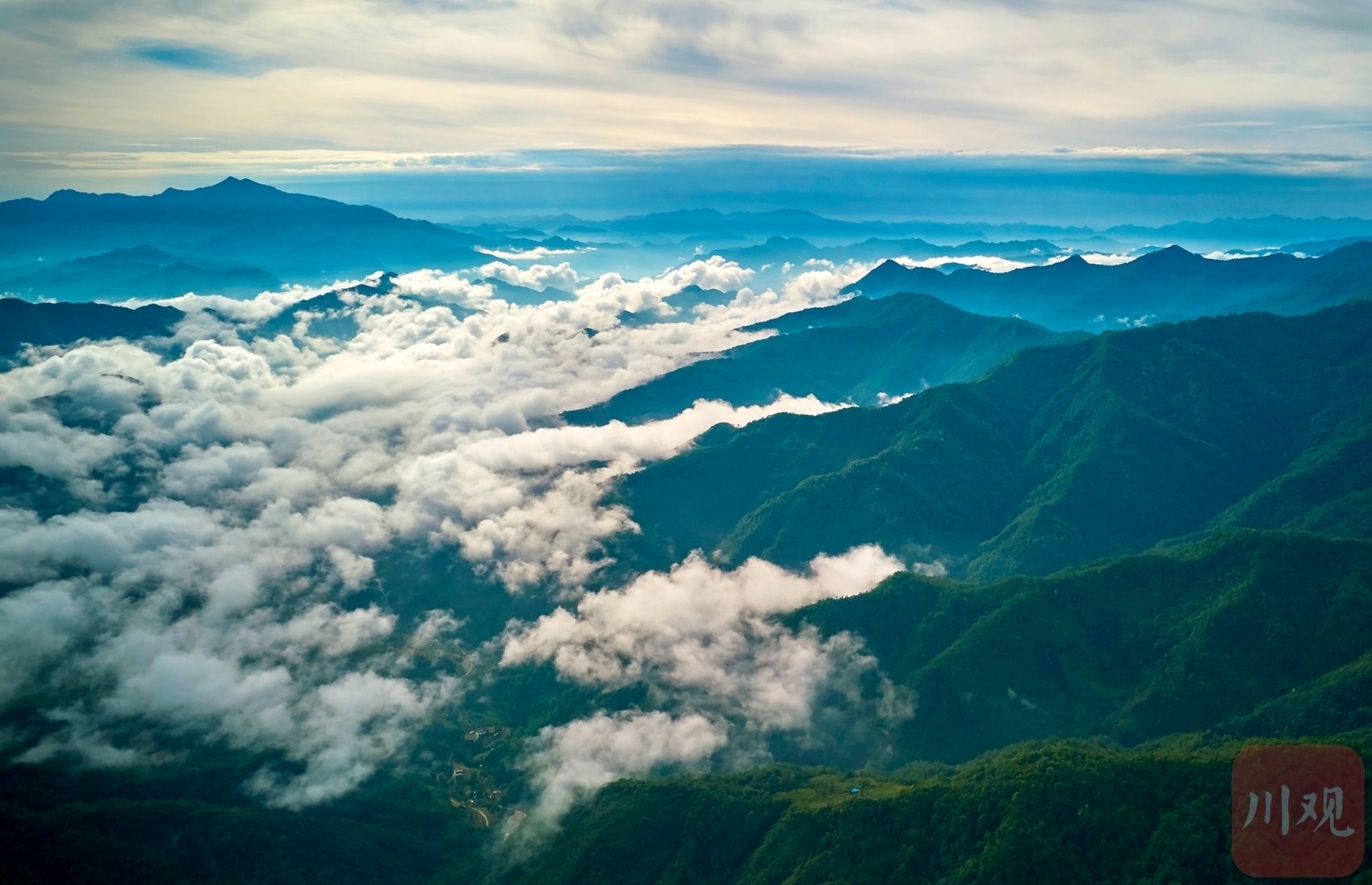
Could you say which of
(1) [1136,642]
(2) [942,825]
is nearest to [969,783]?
(2) [942,825]

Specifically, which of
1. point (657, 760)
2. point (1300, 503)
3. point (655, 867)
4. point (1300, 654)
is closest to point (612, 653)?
point (657, 760)

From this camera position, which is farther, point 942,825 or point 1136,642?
point 1136,642

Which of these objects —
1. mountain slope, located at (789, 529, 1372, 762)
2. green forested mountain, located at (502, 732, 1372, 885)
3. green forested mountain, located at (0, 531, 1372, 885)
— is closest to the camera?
green forested mountain, located at (502, 732, 1372, 885)

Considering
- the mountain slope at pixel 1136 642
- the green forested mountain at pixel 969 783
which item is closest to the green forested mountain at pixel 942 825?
the green forested mountain at pixel 969 783

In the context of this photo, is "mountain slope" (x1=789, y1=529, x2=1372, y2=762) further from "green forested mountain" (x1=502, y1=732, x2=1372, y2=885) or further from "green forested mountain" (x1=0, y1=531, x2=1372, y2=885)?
"green forested mountain" (x1=502, y1=732, x2=1372, y2=885)

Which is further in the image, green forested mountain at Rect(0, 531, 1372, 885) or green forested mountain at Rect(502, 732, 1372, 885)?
green forested mountain at Rect(0, 531, 1372, 885)

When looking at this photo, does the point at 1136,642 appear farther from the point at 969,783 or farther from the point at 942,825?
the point at 942,825

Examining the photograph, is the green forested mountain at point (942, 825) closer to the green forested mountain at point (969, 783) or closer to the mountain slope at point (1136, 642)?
the green forested mountain at point (969, 783)

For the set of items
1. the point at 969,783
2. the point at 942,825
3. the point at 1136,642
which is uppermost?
the point at 969,783

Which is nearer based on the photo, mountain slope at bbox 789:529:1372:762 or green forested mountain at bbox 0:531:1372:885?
A: green forested mountain at bbox 0:531:1372:885

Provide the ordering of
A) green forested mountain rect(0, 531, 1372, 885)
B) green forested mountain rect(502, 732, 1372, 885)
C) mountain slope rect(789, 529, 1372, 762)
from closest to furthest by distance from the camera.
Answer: green forested mountain rect(502, 732, 1372, 885) → green forested mountain rect(0, 531, 1372, 885) → mountain slope rect(789, 529, 1372, 762)

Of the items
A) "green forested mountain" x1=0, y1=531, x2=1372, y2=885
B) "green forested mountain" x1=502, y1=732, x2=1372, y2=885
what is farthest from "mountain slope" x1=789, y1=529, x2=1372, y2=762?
"green forested mountain" x1=502, y1=732, x2=1372, y2=885
